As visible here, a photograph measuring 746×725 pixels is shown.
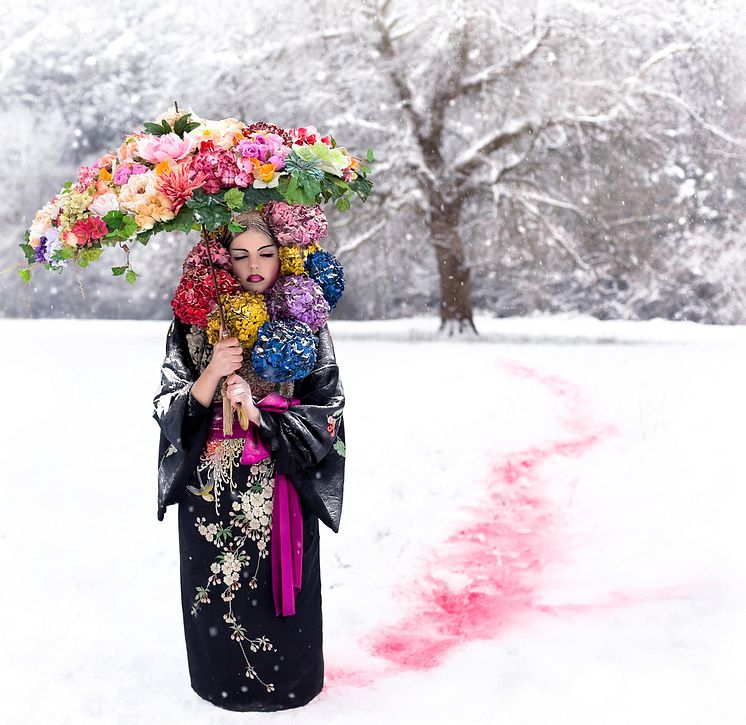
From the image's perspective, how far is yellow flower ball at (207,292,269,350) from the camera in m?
3.72

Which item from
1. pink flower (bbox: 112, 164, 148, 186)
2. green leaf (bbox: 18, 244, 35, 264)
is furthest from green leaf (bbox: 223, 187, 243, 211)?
green leaf (bbox: 18, 244, 35, 264)

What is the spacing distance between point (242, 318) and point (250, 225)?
439 mm

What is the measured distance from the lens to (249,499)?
3.83 m

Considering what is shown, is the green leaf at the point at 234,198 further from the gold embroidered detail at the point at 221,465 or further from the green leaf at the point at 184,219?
the gold embroidered detail at the point at 221,465

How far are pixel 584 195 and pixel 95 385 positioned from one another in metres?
9.54

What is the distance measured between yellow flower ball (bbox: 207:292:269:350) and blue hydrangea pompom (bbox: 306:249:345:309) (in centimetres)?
39

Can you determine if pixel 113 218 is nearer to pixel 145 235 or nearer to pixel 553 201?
pixel 145 235

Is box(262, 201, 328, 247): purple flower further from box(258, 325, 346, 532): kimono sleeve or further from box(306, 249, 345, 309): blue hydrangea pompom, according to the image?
box(258, 325, 346, 532): kimono sleeve

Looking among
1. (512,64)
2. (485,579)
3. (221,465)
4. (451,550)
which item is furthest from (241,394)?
(512,64)

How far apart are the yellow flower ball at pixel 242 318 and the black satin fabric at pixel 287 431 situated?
23 centimetres

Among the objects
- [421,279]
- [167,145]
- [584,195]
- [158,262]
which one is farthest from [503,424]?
[421,279]

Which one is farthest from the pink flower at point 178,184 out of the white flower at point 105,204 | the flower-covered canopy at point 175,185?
the white flower at point 105,204

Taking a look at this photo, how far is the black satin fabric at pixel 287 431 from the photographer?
375 centimetres

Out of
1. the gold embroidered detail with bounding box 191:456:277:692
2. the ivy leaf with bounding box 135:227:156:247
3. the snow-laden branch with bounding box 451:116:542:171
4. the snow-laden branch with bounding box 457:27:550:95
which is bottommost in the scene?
the gold embroidered detail with bounding box 191:456:277:692
